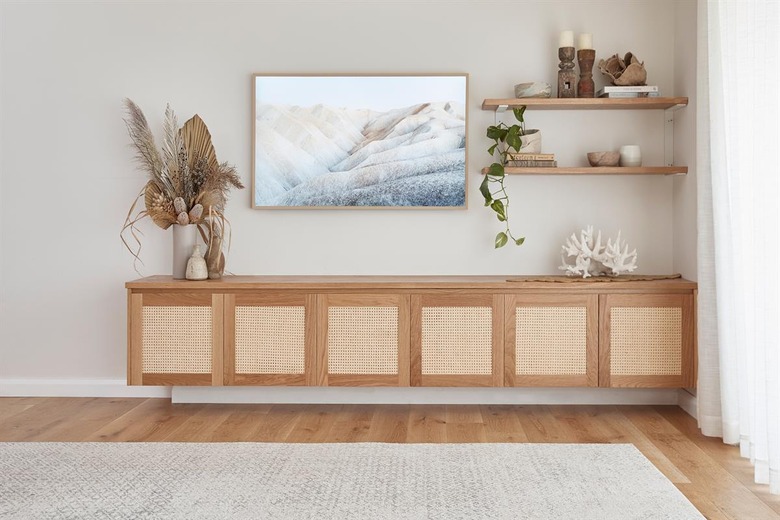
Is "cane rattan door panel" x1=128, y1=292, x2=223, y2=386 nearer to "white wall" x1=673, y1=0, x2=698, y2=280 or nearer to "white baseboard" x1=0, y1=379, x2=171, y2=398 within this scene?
"white baseboard" x1=0, y1=379, x2=171, y2=398

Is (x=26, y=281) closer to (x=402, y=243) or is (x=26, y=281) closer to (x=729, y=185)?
(x=402, y=243)

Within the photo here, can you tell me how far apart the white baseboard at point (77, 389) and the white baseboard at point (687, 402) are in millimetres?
2856

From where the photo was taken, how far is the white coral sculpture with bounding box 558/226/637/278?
3990mm

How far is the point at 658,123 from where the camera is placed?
4207 millimetres

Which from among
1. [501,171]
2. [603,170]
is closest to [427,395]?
[501,171]

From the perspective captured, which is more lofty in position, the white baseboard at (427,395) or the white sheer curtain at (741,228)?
the white sheer curtain at (741,228)

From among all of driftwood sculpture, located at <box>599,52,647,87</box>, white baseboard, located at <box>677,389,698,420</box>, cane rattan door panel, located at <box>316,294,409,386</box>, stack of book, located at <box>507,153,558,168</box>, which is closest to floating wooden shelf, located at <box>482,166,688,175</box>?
stack of book, located at <box>507,153,558,168</box>

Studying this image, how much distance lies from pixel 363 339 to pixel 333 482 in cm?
117

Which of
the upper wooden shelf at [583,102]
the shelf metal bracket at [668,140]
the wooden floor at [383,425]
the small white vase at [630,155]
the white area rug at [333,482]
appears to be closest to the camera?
the white area rug at [333,482]

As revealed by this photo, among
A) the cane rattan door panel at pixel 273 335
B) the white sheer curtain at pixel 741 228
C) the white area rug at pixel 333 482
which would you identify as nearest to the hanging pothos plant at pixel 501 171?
the white sheer curtain at pixel 741 228

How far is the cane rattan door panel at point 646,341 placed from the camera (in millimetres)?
3809

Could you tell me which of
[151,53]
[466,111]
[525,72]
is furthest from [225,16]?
[525,72]

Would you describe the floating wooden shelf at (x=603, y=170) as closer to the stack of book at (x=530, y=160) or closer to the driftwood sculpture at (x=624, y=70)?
the stack of book at (x=530, y=160)

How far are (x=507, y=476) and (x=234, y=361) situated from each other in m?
1.65
